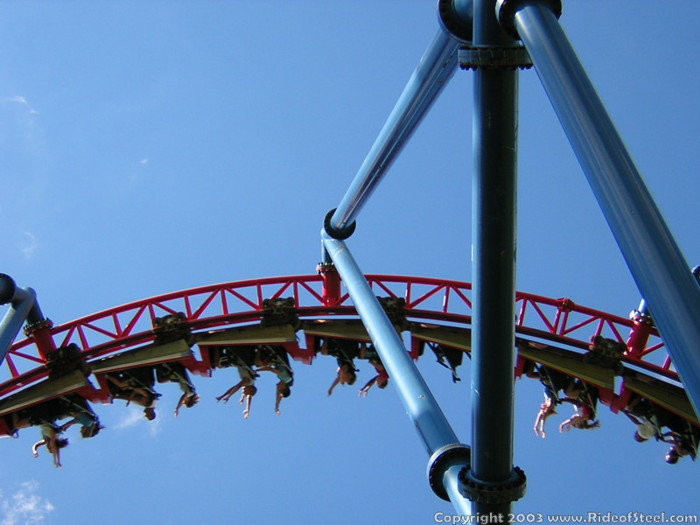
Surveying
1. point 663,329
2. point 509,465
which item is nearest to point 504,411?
point 509,465

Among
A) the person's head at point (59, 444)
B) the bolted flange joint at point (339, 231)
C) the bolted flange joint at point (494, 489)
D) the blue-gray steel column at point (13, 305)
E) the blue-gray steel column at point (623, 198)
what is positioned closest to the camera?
the blue-gray steel column at point (623, 198)

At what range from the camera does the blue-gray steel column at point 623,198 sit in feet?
13.6

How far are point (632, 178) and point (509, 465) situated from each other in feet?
8.78

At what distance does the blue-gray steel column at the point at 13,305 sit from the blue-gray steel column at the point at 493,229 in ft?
26.6

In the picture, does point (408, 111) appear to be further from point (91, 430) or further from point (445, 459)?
point (91, 430)

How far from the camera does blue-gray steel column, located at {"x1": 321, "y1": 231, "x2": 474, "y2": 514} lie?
686cm

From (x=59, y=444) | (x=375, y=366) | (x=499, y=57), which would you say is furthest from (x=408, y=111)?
(x=59, y=444)

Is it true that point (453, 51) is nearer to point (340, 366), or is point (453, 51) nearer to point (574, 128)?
point (574, 128)

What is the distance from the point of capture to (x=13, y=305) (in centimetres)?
1298

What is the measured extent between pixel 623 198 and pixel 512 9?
1.71 m

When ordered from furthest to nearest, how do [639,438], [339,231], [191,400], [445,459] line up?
[639,438]
[191,400]
[339,231]
[445,459]

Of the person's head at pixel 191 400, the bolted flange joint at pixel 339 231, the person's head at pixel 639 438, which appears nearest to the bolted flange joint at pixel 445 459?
the bolted flange joint at pixel 339 231

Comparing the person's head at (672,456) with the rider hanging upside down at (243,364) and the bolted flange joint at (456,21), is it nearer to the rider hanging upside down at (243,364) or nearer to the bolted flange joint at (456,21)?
the rider hanging upside down at (243,364)

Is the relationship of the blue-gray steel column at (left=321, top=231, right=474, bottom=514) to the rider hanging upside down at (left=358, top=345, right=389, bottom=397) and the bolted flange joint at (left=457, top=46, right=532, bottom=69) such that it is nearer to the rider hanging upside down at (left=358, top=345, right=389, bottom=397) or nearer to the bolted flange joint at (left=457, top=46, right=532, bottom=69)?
the bolted flange joint at (left=457, top=46, right=532, bottom=69)
